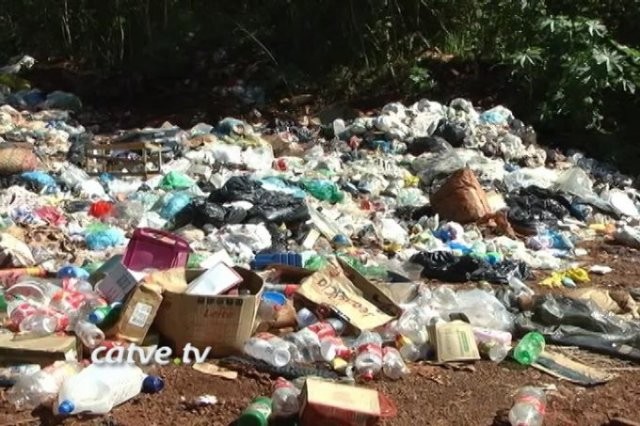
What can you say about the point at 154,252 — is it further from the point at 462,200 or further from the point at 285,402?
the point at 462,200

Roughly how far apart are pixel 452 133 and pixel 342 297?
5.01 metres

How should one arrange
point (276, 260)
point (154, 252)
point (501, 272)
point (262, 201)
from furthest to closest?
1. point (262, 201)
2. point (501, 272)
3. point (276, 260)
4. point (154, 252)

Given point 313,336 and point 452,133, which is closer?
point 313,336

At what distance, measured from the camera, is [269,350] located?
13.9 feet

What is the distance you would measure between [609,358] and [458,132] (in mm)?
5042

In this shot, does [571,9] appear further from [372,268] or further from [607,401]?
[607,401]

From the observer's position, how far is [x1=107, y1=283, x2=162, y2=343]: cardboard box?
4.27 metres

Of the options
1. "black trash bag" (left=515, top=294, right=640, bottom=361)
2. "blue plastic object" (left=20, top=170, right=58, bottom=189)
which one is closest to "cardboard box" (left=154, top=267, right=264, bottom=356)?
"black trash bag" (left=515, top=294, right=640, bottom=361)

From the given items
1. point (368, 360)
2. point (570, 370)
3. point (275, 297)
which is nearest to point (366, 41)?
point (275, 297)

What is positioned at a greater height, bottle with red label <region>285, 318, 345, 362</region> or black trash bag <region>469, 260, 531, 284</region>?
bottle with red label <region>285, 318, 345, 362</region>

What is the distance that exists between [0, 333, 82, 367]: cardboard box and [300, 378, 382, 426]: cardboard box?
1.05m

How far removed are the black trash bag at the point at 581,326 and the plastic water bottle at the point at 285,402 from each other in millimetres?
1495

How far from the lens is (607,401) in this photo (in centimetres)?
415

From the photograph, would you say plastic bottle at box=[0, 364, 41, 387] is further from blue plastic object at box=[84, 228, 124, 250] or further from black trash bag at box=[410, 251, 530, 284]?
black trash bag at box=[410, 251, 530, 284]
